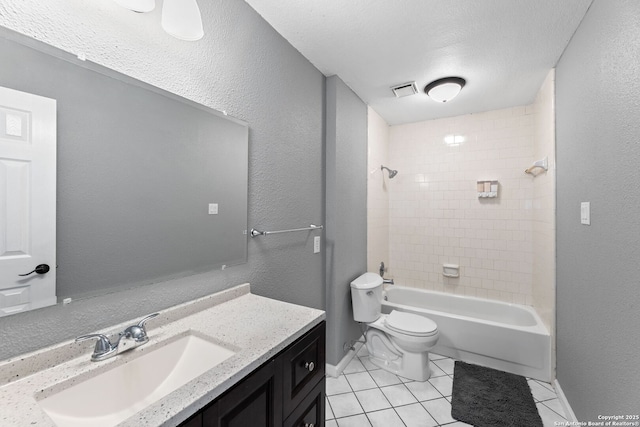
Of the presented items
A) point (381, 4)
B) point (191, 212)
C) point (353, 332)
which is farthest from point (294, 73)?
point (353, 332)

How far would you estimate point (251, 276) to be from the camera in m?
1.56

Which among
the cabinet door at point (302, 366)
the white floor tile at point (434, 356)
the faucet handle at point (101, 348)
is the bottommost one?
the white floor tile at point (434, 356)

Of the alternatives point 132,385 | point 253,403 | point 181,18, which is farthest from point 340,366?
point 181,18

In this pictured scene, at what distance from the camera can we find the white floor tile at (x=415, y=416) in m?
1.73

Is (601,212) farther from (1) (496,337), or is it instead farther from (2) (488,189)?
(2) (488,189)

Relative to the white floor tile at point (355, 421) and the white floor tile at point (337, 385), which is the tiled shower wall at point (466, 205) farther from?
the white floor tile at point (355, 421)

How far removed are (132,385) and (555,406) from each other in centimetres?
255

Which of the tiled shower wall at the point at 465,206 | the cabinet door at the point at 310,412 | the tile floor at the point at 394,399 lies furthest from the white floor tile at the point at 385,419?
the tiled shower wall at the point at 465,206

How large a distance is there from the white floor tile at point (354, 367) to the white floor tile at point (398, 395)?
0.98ft

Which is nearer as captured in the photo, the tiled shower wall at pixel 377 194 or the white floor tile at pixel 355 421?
the white floor tile at pixel 355 421

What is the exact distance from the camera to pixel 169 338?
998 millimetres

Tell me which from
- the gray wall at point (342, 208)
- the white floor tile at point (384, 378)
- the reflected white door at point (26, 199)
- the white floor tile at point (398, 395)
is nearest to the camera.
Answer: the reflected white door at point (26, 199)

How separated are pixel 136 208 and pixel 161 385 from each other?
629mm

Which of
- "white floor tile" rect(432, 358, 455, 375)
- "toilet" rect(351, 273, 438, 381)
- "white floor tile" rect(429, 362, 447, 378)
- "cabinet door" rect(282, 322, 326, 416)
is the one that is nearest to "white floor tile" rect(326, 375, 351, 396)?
"toilet" rect(351, 273, 438, 381)
